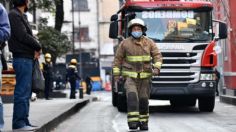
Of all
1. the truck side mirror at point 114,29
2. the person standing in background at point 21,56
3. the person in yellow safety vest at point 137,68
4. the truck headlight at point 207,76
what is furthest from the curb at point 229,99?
the person standing in background at point 21,56

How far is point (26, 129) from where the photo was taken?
10.6 meters

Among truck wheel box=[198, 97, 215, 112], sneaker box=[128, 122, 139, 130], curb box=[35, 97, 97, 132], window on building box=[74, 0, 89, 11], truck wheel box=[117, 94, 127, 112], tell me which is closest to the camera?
curb box=[35, 97, 97, 132]

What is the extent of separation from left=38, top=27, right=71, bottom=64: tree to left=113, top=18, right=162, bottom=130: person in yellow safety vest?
2302cm

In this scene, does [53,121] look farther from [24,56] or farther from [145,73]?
[24,56]

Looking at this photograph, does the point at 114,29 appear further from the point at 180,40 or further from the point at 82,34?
the point at 82,34

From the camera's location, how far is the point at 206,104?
19750 millimetres

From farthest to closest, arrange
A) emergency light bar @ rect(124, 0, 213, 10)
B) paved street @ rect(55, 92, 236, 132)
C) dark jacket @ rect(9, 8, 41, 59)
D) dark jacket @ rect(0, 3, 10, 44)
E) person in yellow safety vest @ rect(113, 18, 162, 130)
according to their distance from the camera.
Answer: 1. emergency light bar @ rect(124, 0, 213, 10)
2. paved street @ rect(55, 92, 236, 132)
3. person in yellow safety vest @ rect(113, 18, 162, 130)
4. dark jacket @ rect(9, 8, 41, 59)
5. dark jacket @ rect(0, 3, 10, 44)

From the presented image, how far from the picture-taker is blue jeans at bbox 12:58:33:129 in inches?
412

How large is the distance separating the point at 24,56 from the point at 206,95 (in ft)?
28.4

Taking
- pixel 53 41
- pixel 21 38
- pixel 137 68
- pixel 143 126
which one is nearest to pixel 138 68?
pixel 137 68

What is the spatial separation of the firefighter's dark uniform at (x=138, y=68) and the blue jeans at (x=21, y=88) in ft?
9.40

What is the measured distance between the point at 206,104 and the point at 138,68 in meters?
6.87

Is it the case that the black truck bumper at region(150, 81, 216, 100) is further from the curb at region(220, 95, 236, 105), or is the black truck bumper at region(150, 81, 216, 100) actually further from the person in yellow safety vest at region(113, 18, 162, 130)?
the curb at region(220, 95, 236, 105)

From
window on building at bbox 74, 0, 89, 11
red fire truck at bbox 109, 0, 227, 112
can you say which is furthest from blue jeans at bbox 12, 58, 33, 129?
window on building at bbox 74, 0, 89, 11
